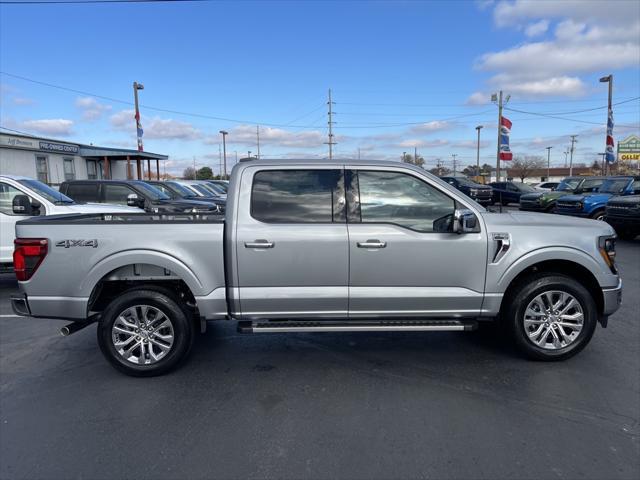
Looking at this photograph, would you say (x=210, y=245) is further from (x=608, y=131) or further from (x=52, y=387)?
(x=608, y=131)

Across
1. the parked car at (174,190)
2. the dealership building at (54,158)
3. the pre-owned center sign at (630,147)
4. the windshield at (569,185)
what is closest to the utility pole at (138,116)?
the dealership building at (54,158)

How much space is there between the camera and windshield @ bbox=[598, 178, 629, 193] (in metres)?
14.6

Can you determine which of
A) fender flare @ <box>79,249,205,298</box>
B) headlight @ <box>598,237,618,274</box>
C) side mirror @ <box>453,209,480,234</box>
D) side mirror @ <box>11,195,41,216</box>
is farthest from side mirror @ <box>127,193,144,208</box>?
headlight @ <box>598,237,618,274</box>

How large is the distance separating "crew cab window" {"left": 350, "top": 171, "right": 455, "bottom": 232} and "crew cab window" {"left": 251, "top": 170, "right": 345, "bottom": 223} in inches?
9.6

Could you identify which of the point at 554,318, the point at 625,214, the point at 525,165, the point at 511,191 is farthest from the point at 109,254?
the point at 525,165

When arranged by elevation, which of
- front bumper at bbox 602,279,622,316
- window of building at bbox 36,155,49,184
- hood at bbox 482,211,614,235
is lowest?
front bumper at bbox 602,279,622,316

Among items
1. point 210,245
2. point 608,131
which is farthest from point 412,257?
point 608,131

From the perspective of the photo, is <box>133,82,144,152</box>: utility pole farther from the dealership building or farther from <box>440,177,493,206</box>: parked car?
<box>440,177,493,206</box>: parked car

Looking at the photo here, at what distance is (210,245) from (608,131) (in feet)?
102

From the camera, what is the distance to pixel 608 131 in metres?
28.0

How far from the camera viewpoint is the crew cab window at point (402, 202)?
4102mm

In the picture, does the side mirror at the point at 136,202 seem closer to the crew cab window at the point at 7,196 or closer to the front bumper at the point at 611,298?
the crew cab window at the point at 7,196

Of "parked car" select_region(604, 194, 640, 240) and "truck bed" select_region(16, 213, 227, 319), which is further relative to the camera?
"parked car" select_region(604, 194, 640, 240)

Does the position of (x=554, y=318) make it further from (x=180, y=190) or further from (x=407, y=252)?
(x=180, y=190)
